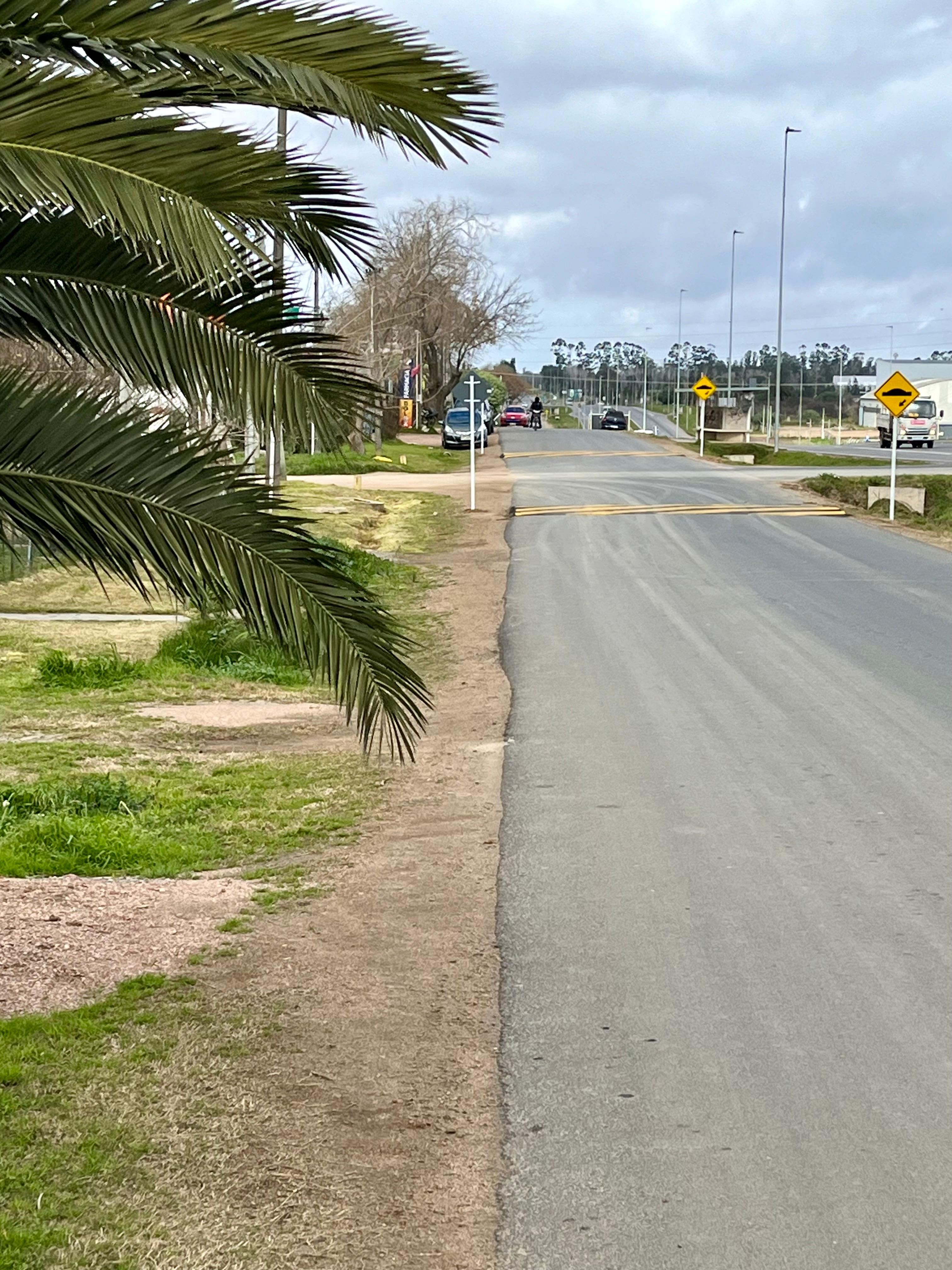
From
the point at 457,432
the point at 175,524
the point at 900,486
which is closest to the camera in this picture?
the point at 175,524

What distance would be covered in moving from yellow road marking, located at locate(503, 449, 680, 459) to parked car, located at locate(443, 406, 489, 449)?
162 cm

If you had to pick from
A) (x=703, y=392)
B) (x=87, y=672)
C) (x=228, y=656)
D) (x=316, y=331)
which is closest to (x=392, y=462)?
(x=703, y=392)

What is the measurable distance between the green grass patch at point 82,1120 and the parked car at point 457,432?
183ft

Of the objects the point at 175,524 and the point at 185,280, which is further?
the point at 185,280

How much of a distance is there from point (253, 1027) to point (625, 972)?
1452 millimetres

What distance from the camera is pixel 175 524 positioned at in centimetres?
470

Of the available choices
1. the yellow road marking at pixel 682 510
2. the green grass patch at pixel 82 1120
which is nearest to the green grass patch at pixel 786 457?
the yellow road marking at pixel 682 510

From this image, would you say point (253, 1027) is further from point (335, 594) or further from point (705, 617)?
point (705, 617)

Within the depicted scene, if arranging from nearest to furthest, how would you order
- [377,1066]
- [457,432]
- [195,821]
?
1. [377,1066]
2. [195,821]
3. [457,432]

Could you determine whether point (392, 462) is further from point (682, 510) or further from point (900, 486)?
point (682, 510)

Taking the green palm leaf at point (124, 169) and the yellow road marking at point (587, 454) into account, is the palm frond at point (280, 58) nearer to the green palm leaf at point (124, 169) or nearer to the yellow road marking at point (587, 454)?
the green palm leaf at point (124, 169)

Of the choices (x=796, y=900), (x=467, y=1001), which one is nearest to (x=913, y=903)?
(x=796, y=900)

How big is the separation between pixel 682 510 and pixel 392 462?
1886 cm

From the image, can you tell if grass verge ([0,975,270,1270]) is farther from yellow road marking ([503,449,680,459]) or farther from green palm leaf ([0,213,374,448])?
yellow road marking ([503,449,680,459])
